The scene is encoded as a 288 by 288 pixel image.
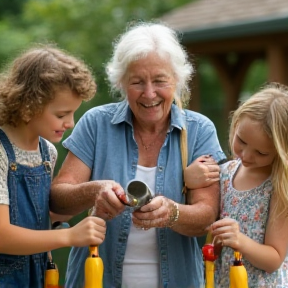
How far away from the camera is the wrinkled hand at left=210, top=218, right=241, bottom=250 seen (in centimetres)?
275

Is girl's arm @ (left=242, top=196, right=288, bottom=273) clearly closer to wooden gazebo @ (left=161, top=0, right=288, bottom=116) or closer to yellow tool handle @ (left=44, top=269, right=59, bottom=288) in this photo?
yellow tool handle @ (left=44, top=269, right=59, bottom=288)

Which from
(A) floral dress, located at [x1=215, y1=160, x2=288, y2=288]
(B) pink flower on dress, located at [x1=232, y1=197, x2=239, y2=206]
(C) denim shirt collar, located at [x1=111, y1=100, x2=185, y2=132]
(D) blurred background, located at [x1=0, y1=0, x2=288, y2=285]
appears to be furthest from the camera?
(D) blurred background, located at [x1=0, y1=0, x2=288, y2=285]

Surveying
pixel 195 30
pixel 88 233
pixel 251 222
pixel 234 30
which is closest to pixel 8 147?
pixel 88 233

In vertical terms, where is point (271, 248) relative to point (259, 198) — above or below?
below

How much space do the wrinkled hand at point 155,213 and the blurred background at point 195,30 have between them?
18.5 ft

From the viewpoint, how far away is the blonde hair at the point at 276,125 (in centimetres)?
285

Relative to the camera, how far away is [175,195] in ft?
10.4

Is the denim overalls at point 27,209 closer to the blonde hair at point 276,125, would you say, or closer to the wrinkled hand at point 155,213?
the wrinkled hand at point 155,213

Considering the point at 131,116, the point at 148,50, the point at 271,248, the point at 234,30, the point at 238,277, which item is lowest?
the point at 238,277

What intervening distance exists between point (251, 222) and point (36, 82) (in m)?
1.00

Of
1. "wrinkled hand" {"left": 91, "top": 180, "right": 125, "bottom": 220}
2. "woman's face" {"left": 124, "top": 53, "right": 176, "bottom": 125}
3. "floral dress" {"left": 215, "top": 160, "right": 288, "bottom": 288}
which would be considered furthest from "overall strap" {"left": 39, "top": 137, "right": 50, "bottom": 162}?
→ "floral dress" {"left": 215, "top": 160, "right": 288, "bottom": 288}

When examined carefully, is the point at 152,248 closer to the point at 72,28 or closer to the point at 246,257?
the point at 246,257

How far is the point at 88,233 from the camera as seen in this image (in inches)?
108

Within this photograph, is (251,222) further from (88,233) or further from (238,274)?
(88,233)
